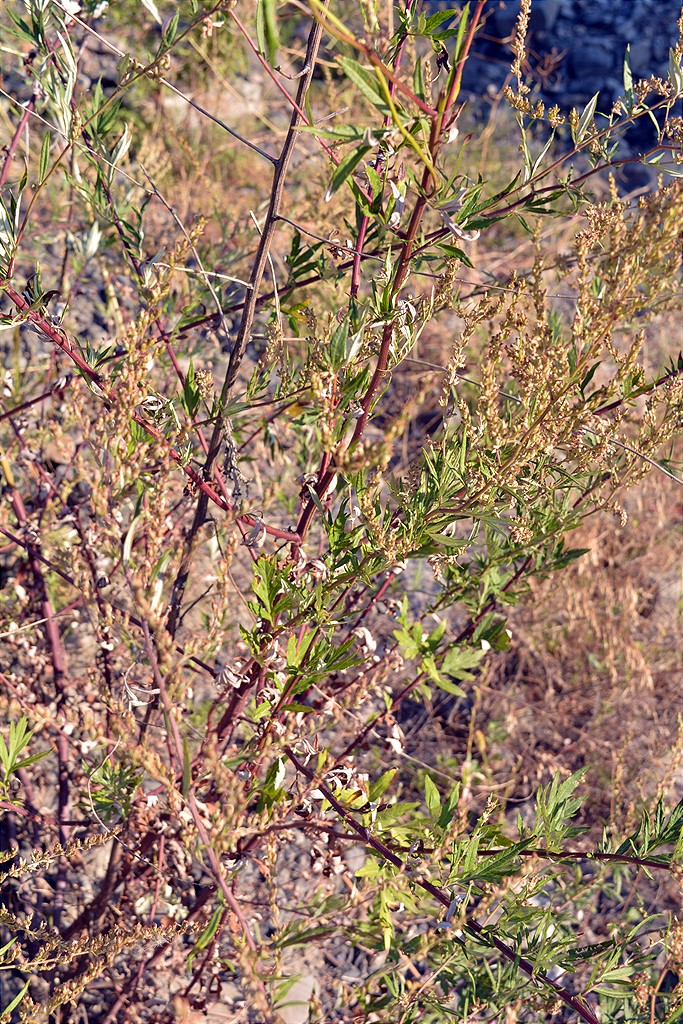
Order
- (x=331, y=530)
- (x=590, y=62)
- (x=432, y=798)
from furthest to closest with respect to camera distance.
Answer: (x=590, y=62) < (x=432, y=798) < (x=331, y=530)

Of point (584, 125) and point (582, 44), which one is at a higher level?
point (582, 44)

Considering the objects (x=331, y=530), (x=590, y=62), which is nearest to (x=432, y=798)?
(x=331, y=530)

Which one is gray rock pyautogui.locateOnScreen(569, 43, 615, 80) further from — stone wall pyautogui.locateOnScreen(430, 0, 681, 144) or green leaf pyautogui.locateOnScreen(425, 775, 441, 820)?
green leaf pyautogui.locateOnScreen(425, 775, 441, 820)

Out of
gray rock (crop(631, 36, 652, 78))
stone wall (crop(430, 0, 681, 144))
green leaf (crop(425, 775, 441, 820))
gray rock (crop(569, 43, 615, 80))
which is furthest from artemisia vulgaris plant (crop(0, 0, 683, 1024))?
gray rock (crop(631, 36, 652, 78))

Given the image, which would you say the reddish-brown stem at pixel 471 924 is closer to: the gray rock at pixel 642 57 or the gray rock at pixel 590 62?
the gray rock at pixel 590 62

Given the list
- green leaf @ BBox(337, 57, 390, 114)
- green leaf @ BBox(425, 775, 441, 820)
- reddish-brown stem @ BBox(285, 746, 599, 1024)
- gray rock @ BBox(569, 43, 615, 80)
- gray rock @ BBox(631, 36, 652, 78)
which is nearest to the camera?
green leaf @ BBox(337, 57, 390, 114)

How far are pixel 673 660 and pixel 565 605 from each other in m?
0.38

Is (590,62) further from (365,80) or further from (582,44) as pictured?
(365,80)

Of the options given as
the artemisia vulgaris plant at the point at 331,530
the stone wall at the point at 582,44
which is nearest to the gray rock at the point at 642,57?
the stone wall at the point at 582,44

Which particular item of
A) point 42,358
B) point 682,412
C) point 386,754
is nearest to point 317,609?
point 682,412

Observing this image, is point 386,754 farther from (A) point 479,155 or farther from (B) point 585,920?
(A) point 479,155

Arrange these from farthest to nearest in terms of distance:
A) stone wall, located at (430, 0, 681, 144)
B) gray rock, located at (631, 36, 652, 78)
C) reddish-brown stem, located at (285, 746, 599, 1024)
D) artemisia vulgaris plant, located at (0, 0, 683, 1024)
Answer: gray rock, located at (631, 36, 652, 78) → stone wall, located at (430, 0, 681, 144) → reddish-brown stem, located at (285, 746, 599, 1024) → artemisia vulgaris plant, located at (0, 0, 683, 1024)

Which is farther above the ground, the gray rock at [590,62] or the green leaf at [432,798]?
the gray rock at [590,62]

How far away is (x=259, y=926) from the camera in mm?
2023
